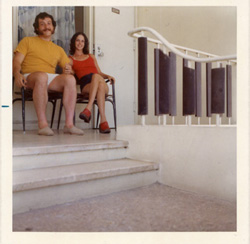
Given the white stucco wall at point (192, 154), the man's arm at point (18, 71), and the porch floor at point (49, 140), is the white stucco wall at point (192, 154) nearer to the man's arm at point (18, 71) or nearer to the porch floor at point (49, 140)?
the porch floor at point (49, 140)

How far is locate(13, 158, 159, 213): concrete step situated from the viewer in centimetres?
137

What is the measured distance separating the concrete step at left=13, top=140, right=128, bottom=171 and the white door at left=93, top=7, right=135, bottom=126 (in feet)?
6.76

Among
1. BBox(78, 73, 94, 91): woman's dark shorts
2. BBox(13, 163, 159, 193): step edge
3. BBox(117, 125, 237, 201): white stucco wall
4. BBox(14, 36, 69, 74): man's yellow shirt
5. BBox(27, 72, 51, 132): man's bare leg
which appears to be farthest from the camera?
BBox(78, 73, 94, 91): woman's dark shorts

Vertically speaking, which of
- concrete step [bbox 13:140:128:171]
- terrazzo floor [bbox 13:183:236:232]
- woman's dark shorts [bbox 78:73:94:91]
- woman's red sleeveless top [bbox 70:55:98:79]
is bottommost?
terrazzo floor [bbox 13:183:236:232]

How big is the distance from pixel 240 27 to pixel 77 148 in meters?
1.18

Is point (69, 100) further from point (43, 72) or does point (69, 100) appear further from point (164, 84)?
point (164, 84)

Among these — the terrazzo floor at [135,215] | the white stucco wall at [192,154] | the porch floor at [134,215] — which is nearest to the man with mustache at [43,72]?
the white stucco wall at [192,154]

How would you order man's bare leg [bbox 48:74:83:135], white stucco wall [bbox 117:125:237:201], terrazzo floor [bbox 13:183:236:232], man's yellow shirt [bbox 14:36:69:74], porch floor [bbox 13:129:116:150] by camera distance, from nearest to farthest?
terrazzo floor [bbox 13:183:236:232] → white stucco wall [bbox 117:125:237:201] → porch floor [bbox 13:129:116:150] → man's bare leg [bbox 48:74:83:135] → man's yellow shirt [bbox 14:36:69:74]

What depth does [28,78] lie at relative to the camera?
2.50 metres

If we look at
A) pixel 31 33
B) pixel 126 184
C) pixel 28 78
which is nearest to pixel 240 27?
pixel 126 184

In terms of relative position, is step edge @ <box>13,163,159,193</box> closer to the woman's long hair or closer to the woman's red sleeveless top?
the woman's red sleeveless top

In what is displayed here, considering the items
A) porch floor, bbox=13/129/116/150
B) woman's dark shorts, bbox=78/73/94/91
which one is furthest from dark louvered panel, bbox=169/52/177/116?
woman's dark shorts, bbox=78/73/94/91

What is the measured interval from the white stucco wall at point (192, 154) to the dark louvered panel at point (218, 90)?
0.40 ft
